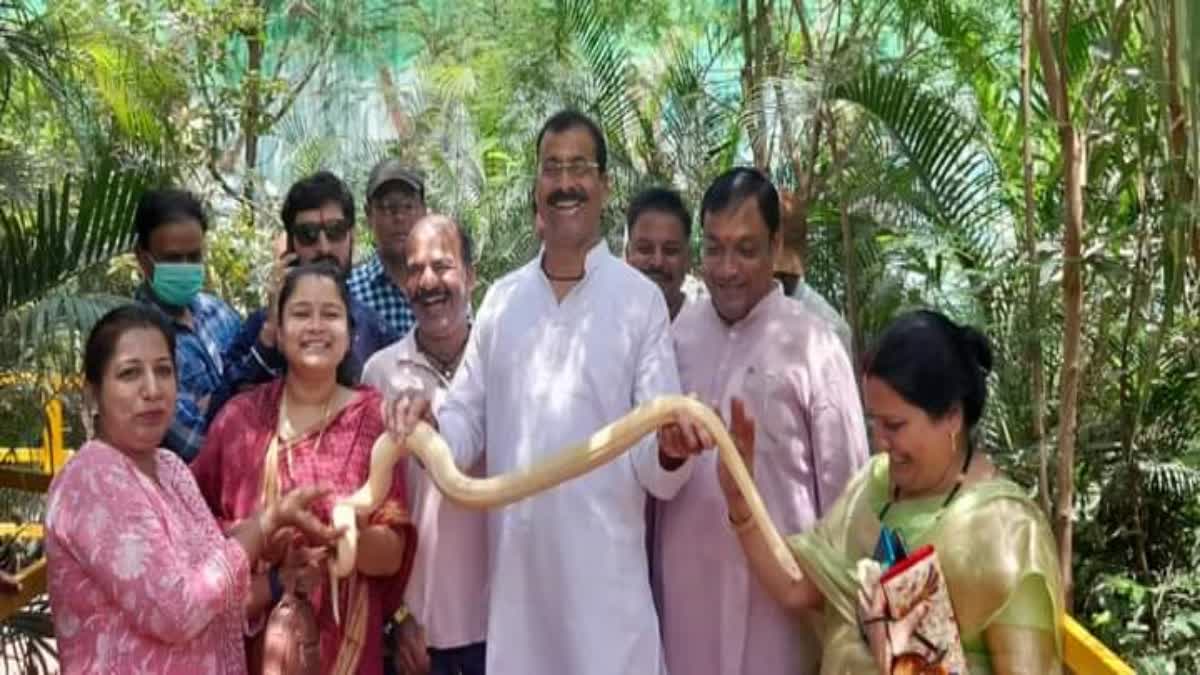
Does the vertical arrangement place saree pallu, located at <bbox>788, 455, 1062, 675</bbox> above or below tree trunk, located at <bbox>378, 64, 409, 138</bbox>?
below

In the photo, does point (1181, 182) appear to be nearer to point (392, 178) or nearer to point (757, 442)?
point (757, 442)

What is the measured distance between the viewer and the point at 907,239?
6.66 meters

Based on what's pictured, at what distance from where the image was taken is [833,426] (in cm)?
395

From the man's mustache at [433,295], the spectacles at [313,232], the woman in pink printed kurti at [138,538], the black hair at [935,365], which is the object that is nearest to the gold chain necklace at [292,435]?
the woman in pink printed kurti at [138,538]

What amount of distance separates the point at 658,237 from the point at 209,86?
33.3 feet

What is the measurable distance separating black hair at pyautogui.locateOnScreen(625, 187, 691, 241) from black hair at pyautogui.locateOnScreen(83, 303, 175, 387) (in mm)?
1806

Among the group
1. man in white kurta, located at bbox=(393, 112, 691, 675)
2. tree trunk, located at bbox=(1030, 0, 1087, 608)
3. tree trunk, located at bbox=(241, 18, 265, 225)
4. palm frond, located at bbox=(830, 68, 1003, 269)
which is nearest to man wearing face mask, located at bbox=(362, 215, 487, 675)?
man in white kurta, located at bbox=(393, 112, 691, 675)

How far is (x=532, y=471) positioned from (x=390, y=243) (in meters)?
1.99

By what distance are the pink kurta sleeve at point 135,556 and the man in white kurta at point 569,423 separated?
0.82 m

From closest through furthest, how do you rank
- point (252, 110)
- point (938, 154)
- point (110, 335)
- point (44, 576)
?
1. point (110, 335)
2. point (44, 576)
3. point (938, 154)
4. point (252, 110)

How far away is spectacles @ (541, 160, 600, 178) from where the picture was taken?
4.11m

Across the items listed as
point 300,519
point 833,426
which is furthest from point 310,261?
point 833,426

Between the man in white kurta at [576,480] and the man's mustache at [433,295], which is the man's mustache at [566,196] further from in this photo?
the man's mustache at [433,295]

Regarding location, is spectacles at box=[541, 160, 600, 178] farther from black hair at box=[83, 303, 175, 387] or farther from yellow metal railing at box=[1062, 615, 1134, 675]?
yellow metal railing at box=[1062, 615, 1134, 675]
